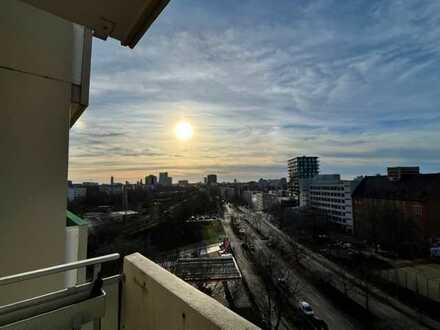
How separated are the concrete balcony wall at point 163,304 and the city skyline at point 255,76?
68 cm

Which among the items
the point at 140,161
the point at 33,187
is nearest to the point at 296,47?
the point at 33,187

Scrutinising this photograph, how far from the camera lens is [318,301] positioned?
9.08 m

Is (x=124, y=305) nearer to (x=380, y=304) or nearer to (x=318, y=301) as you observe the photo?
(x=318, y=301)

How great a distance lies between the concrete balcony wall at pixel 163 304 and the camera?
58 cm

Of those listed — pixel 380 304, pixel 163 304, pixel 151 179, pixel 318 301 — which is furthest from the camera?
pixel 151 179

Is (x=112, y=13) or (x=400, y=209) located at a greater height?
(x=112, y=13)

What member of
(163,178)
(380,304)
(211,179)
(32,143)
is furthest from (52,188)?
(211,179)

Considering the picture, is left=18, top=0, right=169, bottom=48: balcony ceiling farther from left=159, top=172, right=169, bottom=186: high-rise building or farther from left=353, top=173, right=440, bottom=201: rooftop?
left=353, top=173, right=440, bottom=201: rooftop

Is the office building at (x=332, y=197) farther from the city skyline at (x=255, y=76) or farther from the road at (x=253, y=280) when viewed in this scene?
the road at (x=253, y=280)

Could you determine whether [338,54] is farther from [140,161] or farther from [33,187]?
[140,161]

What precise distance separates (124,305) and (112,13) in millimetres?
1061

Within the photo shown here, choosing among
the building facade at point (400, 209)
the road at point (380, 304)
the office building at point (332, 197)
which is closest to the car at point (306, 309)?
the road at point (380, 304)

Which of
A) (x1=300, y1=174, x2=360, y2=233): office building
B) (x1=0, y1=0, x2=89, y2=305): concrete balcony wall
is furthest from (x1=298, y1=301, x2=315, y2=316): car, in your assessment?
(x1=300, y1=174, x2=360, y2=233): office building

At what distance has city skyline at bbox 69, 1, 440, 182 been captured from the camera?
3193 millimetres
